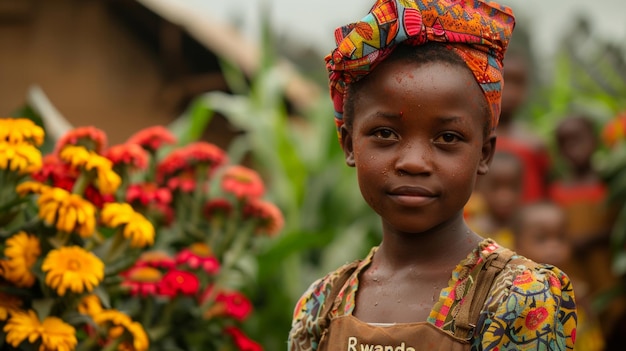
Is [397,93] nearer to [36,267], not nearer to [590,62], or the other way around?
[36,267]

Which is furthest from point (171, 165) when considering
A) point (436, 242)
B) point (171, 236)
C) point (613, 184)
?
point (613, 184)

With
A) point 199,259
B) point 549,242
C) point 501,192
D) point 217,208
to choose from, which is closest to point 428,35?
point 199,259

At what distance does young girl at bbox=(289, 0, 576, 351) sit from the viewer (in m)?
2.15

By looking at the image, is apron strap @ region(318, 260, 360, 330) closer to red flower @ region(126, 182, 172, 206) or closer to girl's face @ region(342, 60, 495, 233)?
girl's face @ region(342, 60, 495, 233)

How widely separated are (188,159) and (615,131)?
335 centimetres

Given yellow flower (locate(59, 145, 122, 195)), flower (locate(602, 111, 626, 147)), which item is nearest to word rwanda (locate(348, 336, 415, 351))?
yellow flower (locate(59, 145, 122, 195))

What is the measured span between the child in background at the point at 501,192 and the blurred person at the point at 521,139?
0.19 metres

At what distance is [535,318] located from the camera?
2113 mm

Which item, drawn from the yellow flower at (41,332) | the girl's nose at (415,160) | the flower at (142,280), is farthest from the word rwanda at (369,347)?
the flower at (142,280)

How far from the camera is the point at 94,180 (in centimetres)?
348

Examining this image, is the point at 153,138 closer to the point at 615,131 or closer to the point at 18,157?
the point at 18,157

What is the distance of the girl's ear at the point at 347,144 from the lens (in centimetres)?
245

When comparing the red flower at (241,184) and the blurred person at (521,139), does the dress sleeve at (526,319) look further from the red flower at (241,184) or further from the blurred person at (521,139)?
the blurred person at (521,139)

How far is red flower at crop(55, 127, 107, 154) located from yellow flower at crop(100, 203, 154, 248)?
28 centimetres
